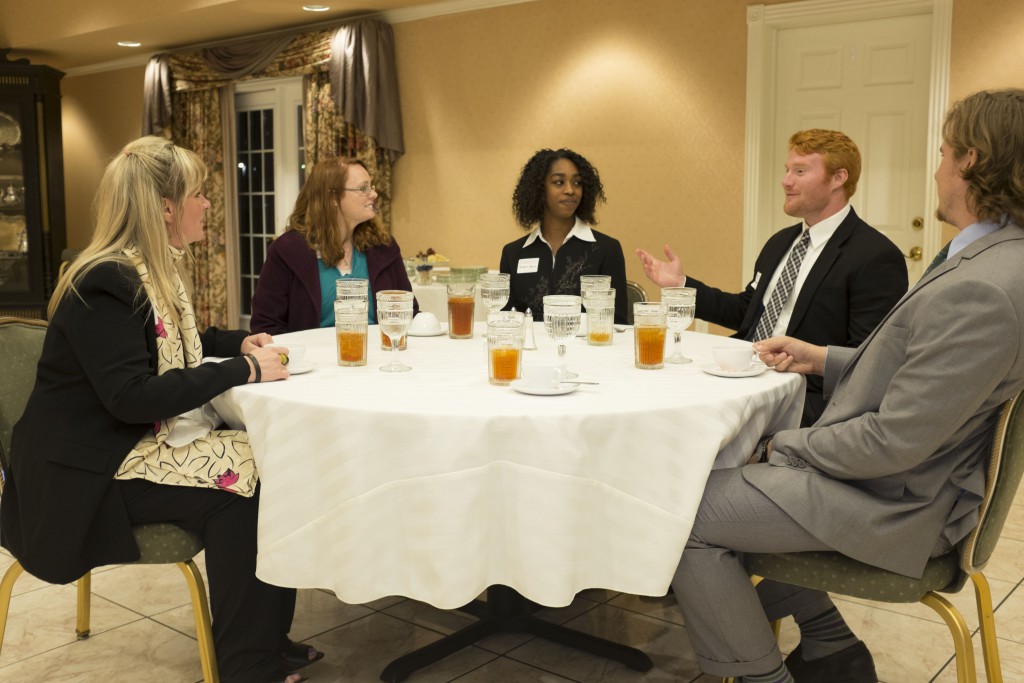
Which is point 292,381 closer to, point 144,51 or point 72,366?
point 72,366

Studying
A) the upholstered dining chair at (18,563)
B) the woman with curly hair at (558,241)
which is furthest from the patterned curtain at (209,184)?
the upholstered dining chair at (18,563)

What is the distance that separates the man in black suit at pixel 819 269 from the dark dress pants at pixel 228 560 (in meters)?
1.51

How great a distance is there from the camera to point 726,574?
6.17 ft

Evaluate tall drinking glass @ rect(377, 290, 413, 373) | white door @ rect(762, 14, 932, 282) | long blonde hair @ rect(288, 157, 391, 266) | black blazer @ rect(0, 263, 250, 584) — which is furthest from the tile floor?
white door @ rect(762, 14, 932, 282)

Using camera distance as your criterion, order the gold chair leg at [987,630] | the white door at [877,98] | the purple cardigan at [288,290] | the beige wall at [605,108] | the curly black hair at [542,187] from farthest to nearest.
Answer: the beige wall at [605,108] < the white door at [877,98] < the curly black hair at [542,187] < the purple cardigan at [288,290] < the gold chair leg at [987,630]

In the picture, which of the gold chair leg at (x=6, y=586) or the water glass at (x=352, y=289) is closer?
the gold chair leg at (x=6, y=586)

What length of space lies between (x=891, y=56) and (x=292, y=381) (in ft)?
15.2

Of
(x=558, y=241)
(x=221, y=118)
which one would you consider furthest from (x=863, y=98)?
(x=221, y=118)

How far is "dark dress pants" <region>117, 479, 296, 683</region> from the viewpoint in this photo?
2.10 metres

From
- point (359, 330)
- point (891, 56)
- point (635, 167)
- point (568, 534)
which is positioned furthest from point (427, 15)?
point (568, 534)

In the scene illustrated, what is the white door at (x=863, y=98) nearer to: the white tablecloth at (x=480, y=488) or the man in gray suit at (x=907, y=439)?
the man in gray suit at (x=907, y=439)

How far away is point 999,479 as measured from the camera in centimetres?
174

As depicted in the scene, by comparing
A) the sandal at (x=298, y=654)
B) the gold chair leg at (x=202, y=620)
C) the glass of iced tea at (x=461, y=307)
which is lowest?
the sandal at (x=298, y=654)

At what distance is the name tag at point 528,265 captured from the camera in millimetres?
3834
